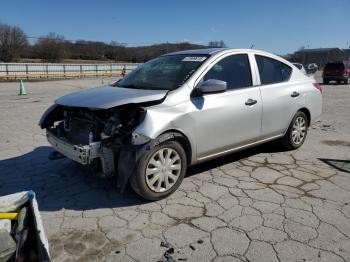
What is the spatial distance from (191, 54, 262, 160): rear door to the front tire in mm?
356

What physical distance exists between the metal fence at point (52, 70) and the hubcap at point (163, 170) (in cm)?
2899

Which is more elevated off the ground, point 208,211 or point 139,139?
point 139,139

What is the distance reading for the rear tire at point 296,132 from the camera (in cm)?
573

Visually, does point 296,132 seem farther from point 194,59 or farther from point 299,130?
point 194,59

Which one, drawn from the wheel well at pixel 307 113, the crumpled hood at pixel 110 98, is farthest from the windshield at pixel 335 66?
the crumpled hood at pixel 110 98

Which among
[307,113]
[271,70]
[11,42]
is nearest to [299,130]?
[307,113]

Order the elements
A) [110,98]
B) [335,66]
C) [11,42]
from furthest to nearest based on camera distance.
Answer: [11,42] → [335,66] → [110,98]

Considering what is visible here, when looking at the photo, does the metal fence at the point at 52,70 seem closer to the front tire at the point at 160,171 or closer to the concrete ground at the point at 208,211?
the concrete ground at the point at 208,211

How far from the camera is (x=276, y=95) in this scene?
5.23m

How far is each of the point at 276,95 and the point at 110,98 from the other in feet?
8.69

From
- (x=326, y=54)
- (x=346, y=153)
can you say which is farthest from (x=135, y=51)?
(x=346, y=153)

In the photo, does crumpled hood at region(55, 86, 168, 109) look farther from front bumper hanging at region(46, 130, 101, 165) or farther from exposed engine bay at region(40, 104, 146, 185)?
front bumper hanging at region(46, 130, 101, 165)

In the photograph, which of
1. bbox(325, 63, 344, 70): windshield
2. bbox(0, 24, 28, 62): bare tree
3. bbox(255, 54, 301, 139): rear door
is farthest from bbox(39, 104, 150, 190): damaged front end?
bbox(0, 24, 28, 62): bare tree

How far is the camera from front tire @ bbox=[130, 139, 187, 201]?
3.73 metres
